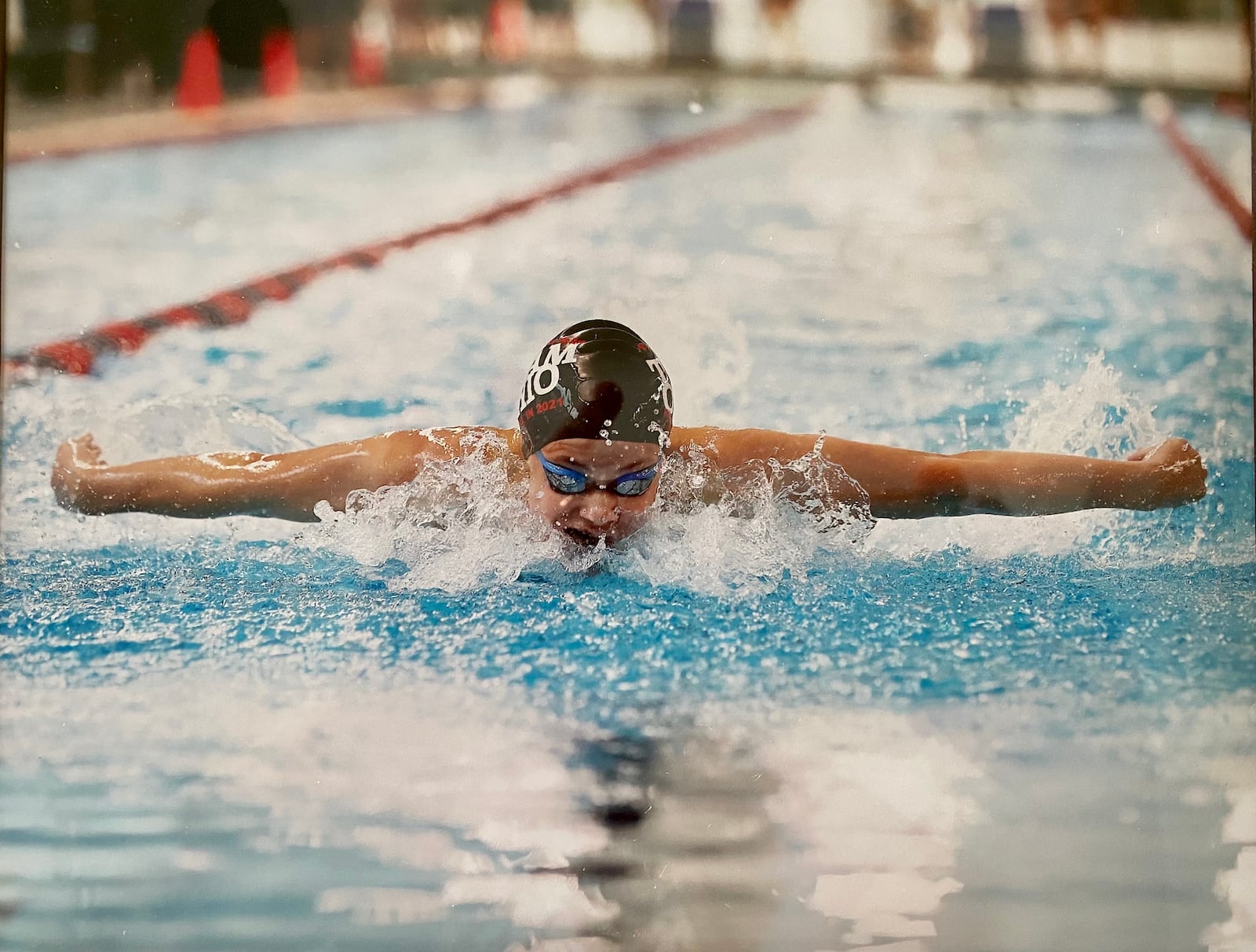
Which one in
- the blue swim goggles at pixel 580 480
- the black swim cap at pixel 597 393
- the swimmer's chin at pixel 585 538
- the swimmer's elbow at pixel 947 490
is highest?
the black swim cap at pixel 597 393

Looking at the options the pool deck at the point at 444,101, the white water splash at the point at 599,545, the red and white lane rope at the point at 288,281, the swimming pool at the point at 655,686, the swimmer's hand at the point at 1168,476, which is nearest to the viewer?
the swimming pool at the point at 655,686

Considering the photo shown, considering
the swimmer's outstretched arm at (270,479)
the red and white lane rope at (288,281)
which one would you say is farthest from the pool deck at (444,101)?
the swimmer's outstretched arm at (270,479)

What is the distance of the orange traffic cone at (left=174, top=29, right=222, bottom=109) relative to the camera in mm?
3760

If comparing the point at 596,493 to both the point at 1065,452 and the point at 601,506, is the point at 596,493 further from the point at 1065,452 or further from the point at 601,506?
the point at 1065,452

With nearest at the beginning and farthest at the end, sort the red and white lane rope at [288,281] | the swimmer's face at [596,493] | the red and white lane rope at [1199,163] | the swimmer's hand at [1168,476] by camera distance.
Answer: the swimmer's face at [596,493]
the swimmer's hand at [1168,476]
the red and white lane rope at [288,281]
the red and white lane rope at [1199,163]

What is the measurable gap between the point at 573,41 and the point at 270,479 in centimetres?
224

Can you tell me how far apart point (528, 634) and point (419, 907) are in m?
0.51

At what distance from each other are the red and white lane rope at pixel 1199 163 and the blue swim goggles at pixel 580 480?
1.86 meters

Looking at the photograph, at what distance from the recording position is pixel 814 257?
4332 millimetres

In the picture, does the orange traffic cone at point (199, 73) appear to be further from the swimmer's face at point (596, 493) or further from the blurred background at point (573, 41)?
the swimmer's face at point (596, 493)

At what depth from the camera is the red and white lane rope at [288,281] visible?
327cm

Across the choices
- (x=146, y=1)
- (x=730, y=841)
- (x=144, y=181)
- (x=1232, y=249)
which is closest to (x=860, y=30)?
(x=1232, y=249)

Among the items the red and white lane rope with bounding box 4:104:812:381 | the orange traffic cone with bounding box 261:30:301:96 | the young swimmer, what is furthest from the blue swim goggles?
the orange traffic cone with bounding box 261:30:301:96

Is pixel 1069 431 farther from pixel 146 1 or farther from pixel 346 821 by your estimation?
pixel 146 1
